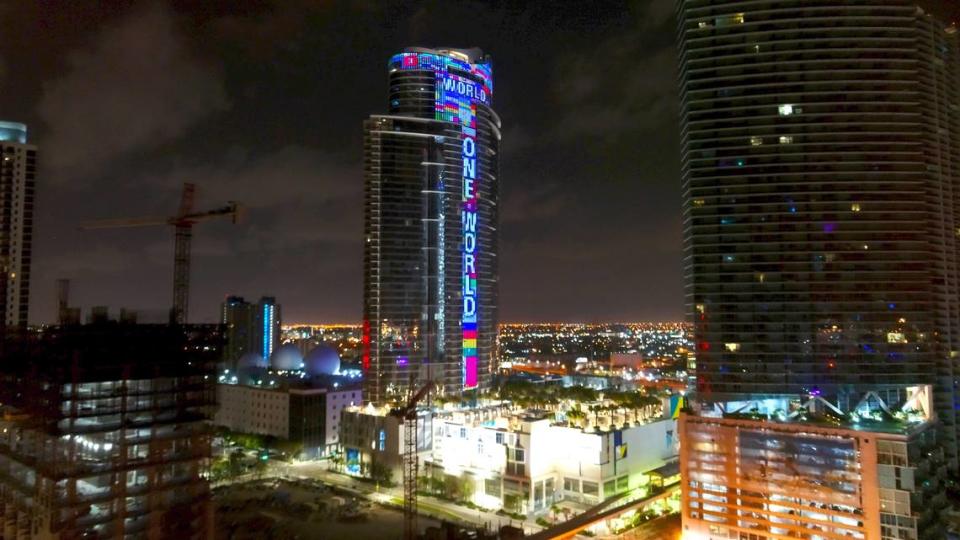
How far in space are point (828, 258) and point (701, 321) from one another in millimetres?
10387

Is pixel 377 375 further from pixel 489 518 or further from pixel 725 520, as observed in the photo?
pixel 725 520

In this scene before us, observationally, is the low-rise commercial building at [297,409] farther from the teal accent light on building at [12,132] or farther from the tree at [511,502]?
the teal accent light on building at [12,132]

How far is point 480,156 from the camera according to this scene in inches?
2965

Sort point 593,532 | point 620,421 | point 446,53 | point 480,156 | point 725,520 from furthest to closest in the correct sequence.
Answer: point 480,156, point 446,53, point 620,421, point 593,532, point 725,520

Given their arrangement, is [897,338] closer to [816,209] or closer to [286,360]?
[816,209]

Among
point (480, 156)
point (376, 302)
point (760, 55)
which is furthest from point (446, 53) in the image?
point (760, 55)

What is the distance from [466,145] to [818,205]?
37146mm

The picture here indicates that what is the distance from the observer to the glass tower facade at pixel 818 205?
47.2 meters

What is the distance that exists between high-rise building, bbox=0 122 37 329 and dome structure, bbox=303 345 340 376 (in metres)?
28.2

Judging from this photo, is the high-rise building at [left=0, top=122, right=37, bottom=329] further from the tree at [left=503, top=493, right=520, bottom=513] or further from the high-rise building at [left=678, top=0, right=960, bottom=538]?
the high-rise building at [left=678, top=0, right=960, bottom=538]

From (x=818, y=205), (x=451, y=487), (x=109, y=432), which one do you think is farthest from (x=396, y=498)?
(x=818, y=205)

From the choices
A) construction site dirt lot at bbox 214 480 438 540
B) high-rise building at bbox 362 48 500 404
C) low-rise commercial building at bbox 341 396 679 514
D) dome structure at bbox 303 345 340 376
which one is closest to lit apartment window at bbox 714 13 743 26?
high-rise building at bbox 362 48 500 404

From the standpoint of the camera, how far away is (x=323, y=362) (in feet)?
243

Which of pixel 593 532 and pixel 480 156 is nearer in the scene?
pixel 593 532
